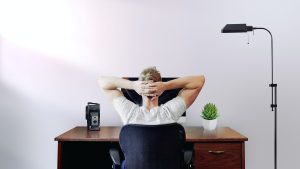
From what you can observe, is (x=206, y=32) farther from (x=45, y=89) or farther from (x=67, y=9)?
(x=45, y=89)

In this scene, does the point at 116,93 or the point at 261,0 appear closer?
the point at 116,93

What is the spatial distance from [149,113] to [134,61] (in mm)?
1001

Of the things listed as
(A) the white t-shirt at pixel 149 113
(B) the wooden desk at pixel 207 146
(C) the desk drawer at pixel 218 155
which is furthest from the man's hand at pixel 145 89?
(C) the desk drawer at pixel 218 155

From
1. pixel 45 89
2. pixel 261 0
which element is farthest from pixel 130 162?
pixel 261 0

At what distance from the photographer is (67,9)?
294 cm

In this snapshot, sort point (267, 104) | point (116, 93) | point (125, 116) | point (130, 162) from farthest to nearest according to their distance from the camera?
1. point (267, 104)
2. point (116, 93)
3. point (125, 116)
4. point (130, 162)

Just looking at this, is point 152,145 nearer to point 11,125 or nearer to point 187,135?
point 187,135

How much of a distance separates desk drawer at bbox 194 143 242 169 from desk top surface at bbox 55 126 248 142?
0.05 meters

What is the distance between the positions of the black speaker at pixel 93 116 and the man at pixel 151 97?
0.32 metres

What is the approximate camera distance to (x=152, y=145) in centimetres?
175

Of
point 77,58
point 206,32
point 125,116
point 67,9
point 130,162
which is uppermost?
point 67,9

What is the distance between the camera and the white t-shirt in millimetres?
1972

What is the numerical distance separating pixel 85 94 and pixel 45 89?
37 centimetres

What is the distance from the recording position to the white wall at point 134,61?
9.48ft
